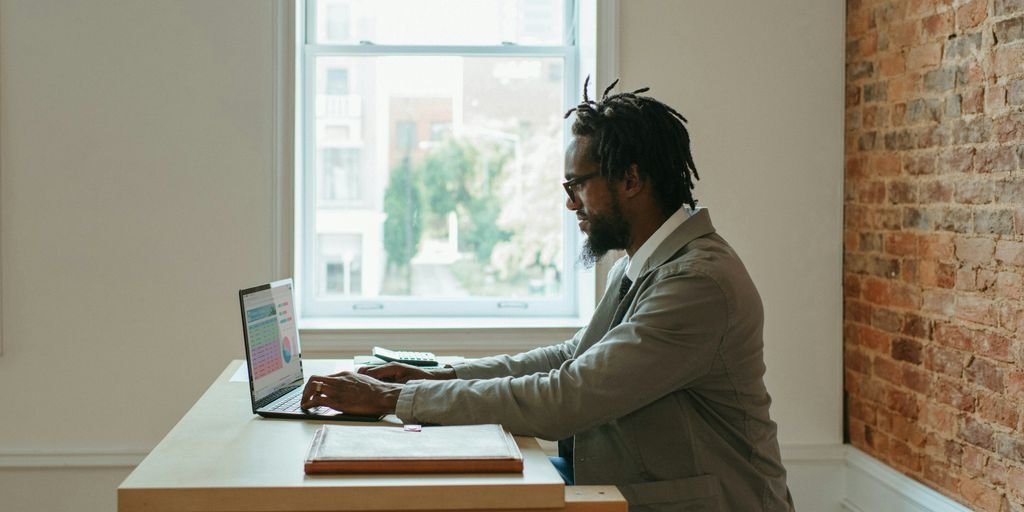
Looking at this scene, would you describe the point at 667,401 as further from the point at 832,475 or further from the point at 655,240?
the point at 832,475

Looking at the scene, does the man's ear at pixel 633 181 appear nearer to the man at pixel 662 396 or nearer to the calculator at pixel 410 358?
the man at pixel 662 396

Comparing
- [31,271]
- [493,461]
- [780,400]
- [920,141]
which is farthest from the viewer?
[780,400]

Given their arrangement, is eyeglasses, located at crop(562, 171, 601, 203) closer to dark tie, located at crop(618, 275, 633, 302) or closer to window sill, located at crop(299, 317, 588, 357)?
dark tie, located at crop(618, 275, 633, 302)

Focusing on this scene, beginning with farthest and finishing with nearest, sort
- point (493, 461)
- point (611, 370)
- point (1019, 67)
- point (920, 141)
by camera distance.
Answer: point (920, 141) < point (1019, 67) < point (611, 370) < point (493, 461)

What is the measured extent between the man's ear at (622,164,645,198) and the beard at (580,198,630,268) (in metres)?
0.04

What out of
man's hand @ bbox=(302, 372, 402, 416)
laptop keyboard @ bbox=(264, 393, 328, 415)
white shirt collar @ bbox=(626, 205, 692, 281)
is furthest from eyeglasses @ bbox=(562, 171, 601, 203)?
laptop keyboard @ bbox=(264, 393, 328, 415)

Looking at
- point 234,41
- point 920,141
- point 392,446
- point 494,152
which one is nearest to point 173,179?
point 234,41

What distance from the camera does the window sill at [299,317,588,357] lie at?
3564 millimetres

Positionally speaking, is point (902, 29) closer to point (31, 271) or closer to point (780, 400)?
point (780, 400)

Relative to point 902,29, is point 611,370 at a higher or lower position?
lower

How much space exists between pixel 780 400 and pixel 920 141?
104 centimetres

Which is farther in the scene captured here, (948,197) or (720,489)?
(948,197)

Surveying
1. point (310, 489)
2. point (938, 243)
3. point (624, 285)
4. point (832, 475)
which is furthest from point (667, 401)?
point (832, 475)

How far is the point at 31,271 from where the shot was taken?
3443mm
